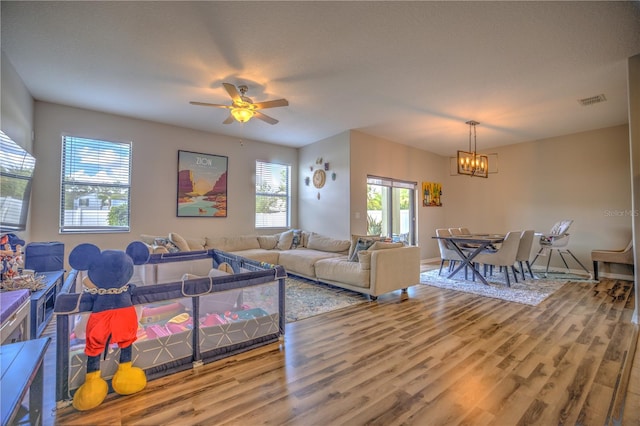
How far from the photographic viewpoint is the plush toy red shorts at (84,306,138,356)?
1.69m

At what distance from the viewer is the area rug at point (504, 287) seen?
13.1 feet

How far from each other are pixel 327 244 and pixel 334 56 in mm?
3413

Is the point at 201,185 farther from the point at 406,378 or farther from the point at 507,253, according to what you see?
the point at 507,253

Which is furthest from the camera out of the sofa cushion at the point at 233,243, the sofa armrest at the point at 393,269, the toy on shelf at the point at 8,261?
the sofa cushion at the point at 233,243

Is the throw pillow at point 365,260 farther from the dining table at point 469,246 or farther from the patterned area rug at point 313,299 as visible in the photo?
the dining table at point 469,246

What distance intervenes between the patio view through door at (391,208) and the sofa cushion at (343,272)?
1.99 meters

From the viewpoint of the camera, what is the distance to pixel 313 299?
12.6 feet

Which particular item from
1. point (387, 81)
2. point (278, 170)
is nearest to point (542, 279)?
point (387, 81)

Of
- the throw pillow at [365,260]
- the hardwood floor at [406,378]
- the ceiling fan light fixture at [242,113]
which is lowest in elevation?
the hardwood floor at [406,378]

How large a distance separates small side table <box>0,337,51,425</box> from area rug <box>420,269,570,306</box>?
4.62m

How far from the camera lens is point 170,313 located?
2211 millimetres

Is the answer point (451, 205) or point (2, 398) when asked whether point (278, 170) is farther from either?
point (2, 398)

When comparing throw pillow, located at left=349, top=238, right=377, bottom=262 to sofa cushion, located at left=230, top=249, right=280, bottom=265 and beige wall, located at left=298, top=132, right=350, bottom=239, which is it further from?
sofa cushion, located at left=230, top=249, right=280, bottom=265

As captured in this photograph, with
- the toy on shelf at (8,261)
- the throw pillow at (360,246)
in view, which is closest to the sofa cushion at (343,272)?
the throw pillow at (360,246)
